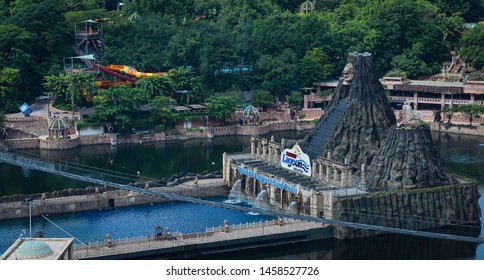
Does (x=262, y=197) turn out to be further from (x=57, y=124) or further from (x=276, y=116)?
(x=276, y=116)

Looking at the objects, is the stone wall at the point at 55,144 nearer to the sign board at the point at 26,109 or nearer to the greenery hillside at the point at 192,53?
the sign board at the point at 26,109

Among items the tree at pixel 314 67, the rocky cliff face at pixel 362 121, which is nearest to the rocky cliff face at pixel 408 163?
the rocky cliff face at pixel 362 121

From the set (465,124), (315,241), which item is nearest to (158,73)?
(465,124)

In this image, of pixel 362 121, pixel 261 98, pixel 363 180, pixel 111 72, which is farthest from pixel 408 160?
pixel 111 72

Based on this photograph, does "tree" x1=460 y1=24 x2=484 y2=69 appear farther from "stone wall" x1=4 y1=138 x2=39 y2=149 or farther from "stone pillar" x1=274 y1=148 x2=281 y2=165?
"stone wall" x1=4 y1=138 x2=39 y2=149

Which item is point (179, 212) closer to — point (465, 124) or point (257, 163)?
point (257, 163)

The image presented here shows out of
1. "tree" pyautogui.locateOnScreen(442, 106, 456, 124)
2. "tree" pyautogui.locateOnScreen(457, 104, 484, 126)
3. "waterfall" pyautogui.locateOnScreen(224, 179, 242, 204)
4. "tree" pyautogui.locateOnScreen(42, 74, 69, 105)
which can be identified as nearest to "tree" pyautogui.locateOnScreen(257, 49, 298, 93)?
"tree" pyautogui.locateOnScreen(442, 106, 456, 124)
